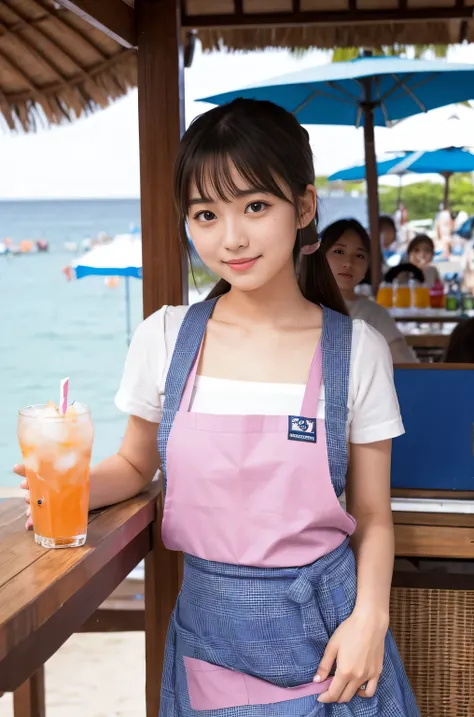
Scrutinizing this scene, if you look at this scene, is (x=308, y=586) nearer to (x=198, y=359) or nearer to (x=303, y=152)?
(x=198, y=359)

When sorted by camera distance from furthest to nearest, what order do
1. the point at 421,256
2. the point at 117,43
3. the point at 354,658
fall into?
the point at 421,256 → the point at 117,43 → the point at 354,658

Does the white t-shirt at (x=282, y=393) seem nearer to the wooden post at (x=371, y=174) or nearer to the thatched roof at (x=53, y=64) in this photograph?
the thatched roof at (x=53, y=64)

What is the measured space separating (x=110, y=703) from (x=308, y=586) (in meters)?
2.50

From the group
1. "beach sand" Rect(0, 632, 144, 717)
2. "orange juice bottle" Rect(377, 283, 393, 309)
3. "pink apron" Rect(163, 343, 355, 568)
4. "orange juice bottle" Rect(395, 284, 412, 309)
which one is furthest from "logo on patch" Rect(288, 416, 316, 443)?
"orange juice bottle" Rect(377, 283, 393, 309)

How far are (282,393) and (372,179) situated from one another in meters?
4.56

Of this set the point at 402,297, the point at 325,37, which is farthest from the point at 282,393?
the point at 402,297

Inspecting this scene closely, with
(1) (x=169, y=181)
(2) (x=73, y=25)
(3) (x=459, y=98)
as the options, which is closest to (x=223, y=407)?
(1) (x=169, y=181)

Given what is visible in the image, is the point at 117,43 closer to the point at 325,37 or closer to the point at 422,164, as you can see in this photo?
the point at 325,37

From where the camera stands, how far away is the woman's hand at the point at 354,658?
50.1 inches

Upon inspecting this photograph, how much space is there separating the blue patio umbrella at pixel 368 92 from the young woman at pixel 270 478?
246cm

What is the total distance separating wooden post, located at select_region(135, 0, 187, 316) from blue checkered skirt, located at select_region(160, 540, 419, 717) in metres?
0.64

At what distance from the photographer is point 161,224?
1775mm

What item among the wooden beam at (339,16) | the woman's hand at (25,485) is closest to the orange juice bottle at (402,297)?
the wooden beam at (339,16)

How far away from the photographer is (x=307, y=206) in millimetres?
1414
